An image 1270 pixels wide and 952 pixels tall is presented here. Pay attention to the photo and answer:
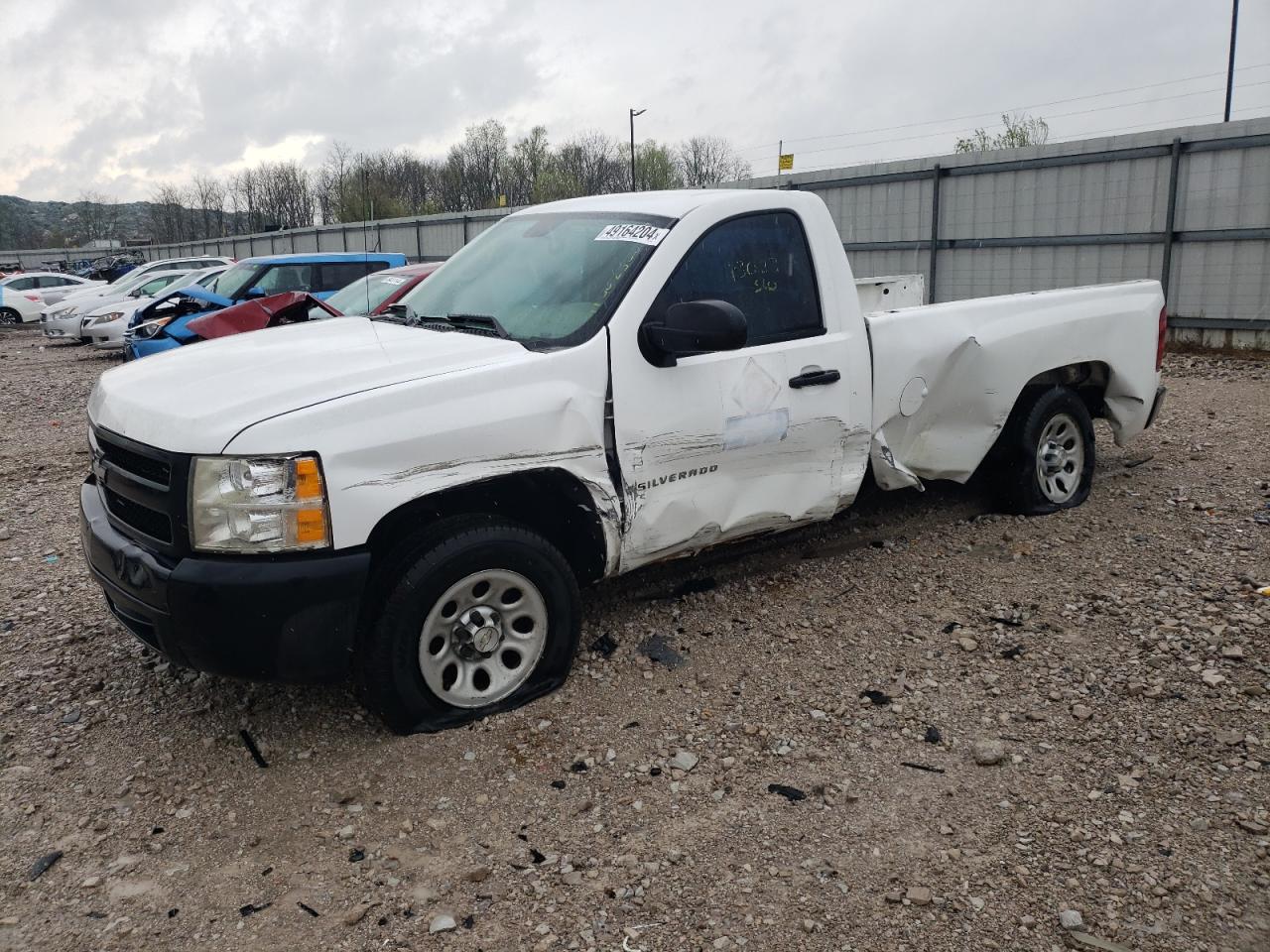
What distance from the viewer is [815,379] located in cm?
443

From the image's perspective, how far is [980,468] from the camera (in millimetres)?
5996

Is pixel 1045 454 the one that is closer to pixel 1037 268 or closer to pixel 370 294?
pixel 370 294

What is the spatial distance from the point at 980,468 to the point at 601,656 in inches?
114

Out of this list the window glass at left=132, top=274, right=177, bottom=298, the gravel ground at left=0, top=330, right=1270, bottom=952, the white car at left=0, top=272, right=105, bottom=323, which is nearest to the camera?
the gravel ground at left=0, top=330, right=1270, bottom=952

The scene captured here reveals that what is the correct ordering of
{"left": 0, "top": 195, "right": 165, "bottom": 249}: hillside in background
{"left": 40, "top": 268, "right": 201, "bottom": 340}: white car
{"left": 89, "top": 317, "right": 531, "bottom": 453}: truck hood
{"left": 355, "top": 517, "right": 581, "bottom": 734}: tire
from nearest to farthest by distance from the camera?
1. {"left": 89, "top": 317, "right": 531, "bottom": 453}: truck hood
2. {"left": 355, "top": 517, "right": 581, "bottom": 734}: tire
3. {"left": 40, "top": 268, "right": 201, "bottom": 340}: white car
4. {"left": 0, "top": 195, "right": 165, "bottom": 249}: hillside in background

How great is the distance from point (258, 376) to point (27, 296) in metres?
28.3

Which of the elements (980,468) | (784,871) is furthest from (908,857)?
(980,468)

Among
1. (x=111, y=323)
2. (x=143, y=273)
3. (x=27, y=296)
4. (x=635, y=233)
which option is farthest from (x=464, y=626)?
(x=27, y=296)

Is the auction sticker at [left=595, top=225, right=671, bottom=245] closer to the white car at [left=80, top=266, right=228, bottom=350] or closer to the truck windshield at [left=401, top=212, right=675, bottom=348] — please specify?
the truck windshield at [left=401, top=212, right=675, bottom=348]

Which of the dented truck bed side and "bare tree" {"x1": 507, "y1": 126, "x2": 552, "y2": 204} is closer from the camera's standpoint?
the dented truck bed side

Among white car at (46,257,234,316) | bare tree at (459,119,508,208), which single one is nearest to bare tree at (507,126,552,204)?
bare tree at (459,119,508,208)

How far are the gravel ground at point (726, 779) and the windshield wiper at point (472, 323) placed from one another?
139 cm

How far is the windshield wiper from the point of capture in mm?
4039

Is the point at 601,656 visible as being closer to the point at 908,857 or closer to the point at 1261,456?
the point at 908,857
